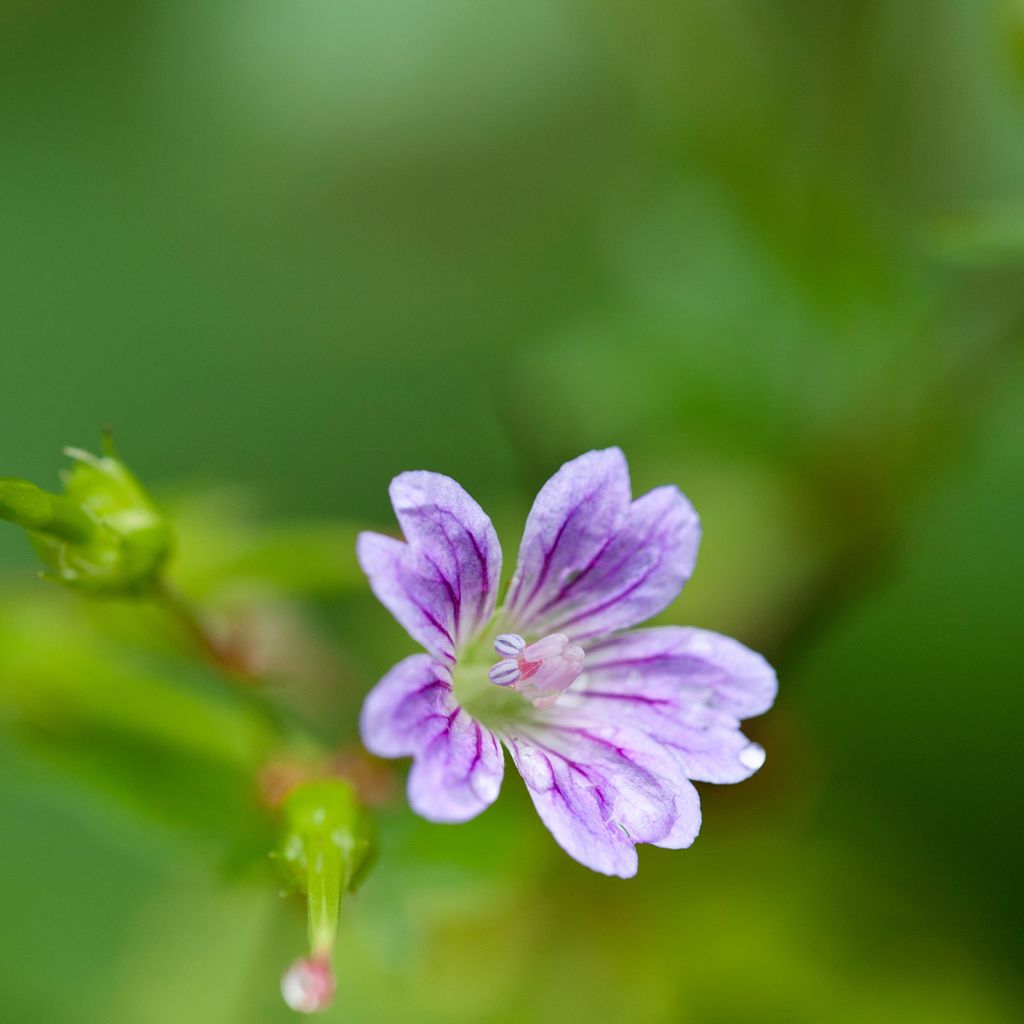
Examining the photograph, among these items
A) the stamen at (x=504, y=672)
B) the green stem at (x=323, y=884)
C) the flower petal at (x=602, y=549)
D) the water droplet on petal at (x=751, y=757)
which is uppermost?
the flower petal at (x=602, y=549)

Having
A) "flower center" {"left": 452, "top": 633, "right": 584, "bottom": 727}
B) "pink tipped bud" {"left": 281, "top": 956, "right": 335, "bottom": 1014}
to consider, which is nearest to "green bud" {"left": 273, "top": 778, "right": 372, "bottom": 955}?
"pink tipped bud" {"left": 281, "top": 956, "right": 335, "bottom": 1014}

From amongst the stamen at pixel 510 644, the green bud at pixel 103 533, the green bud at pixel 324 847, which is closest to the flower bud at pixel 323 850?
the green bud at pixel 324 847

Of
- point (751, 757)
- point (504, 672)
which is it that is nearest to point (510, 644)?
point (504, 672)

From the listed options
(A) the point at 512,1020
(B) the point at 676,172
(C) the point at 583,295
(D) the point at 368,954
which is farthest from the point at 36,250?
(A) the point at 512,1020

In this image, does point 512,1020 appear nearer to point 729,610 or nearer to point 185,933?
point 185,933

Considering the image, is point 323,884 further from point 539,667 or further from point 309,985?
point 539,667

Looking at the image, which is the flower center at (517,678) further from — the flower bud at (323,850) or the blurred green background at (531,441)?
the blurred green background at (531,441)

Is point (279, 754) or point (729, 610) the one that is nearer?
point (279, 754)

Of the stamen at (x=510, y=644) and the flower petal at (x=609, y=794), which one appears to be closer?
the flower petal at (x=609, y=794)

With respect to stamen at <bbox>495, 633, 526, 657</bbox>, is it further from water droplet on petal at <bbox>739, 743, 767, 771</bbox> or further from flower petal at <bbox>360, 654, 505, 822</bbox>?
water droplet on petal at <bbox>739, 743, 767, 771</bbox>
